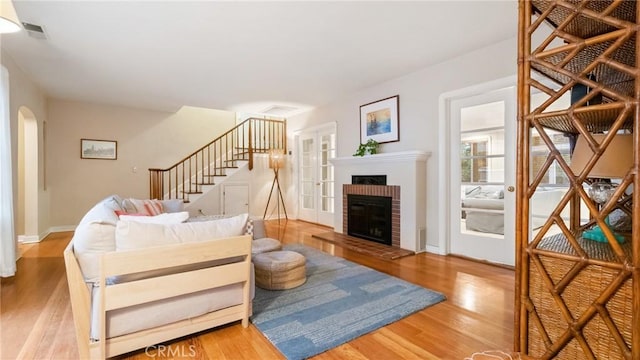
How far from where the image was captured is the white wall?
336cm

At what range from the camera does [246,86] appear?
15.9ft

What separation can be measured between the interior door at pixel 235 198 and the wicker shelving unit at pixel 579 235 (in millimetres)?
6051

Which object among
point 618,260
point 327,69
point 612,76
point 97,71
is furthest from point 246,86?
point 618,260

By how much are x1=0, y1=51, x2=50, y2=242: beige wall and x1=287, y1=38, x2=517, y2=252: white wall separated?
4756 millimetres

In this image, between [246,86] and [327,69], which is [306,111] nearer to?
[246,86]

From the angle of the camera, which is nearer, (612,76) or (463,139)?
(612,76)

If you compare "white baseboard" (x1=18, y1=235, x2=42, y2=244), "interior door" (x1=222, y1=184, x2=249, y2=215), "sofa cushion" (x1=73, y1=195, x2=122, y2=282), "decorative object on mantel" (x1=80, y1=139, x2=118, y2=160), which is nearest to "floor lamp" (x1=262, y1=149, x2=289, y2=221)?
"interior door" (x1=222, y1=184, x2=249, y2=215)

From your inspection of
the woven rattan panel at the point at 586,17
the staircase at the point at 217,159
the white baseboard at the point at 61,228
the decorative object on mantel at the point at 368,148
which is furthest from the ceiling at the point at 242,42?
the white baseboard at the point at 61,228

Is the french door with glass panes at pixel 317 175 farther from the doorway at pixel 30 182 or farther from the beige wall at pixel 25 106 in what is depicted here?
the doorway at pixel 30 182

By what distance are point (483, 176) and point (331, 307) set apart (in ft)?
8.18

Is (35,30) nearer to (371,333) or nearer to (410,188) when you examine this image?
(371,333)

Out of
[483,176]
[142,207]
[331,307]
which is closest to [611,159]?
[331,307]

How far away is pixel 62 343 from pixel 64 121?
5.64 meters

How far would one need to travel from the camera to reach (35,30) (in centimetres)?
294
